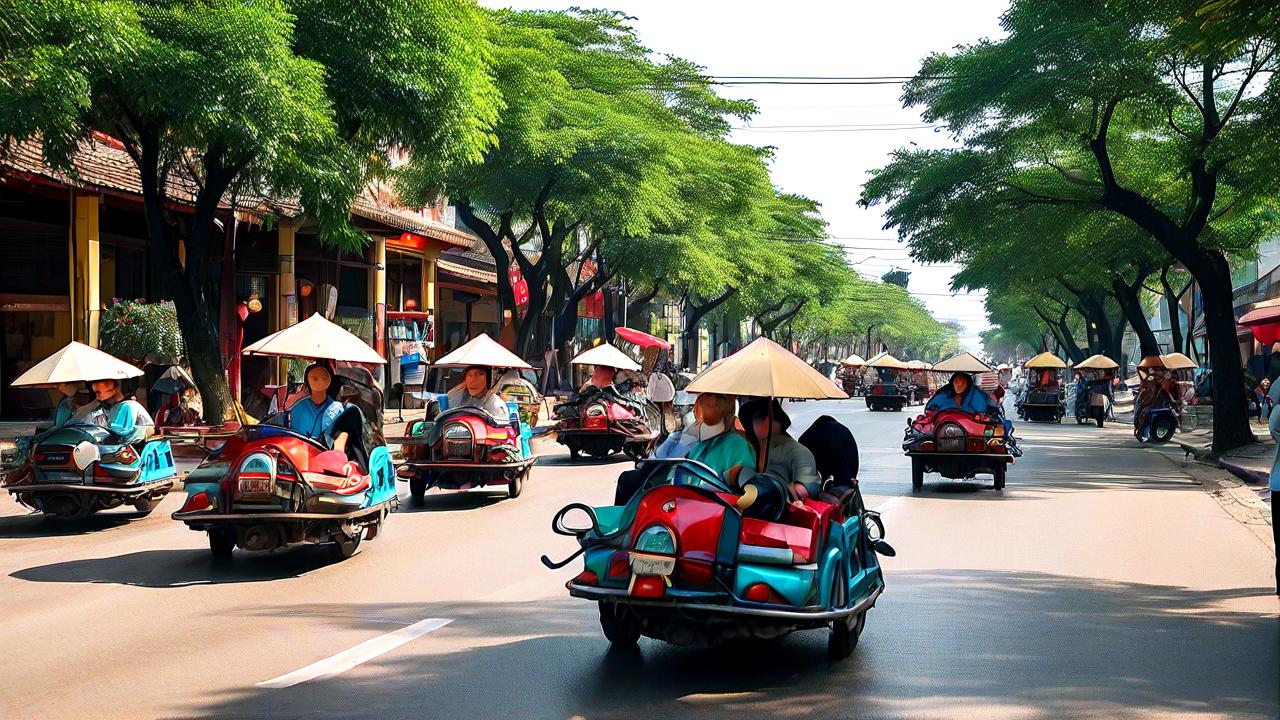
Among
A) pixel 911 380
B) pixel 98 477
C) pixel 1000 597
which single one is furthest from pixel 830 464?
pixel 911 380

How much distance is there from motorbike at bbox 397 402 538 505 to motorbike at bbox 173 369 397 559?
3.87m

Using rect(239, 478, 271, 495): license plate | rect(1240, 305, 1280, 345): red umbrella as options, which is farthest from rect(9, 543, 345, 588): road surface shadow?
rect(1240, 305, 1280, 345): red umbrella

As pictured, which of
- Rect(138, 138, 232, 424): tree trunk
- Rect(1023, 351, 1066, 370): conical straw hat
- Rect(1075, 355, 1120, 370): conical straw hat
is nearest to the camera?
Rect(138, 138, 232, 424): tree trunk

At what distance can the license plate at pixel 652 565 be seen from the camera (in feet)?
21.0

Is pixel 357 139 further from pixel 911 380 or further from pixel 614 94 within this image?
pixel 911 380

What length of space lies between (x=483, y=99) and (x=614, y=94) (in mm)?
13854

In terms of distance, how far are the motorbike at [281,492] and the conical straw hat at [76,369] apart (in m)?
2.63

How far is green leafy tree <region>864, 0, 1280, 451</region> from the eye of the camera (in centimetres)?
2131

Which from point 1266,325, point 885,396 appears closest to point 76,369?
point 1266,325

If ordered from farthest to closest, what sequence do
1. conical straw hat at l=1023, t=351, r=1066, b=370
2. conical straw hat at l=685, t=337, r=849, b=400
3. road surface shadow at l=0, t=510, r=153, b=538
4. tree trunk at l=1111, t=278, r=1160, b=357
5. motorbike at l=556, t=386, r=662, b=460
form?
1. tree trunk at l=1111, t=278, r=1160, b=357
2. conical straw hat at l=1023, t=351, r=1066, b=370
3. motorbike at l=556, t=386, r=662, b=460
4. road surface shadow at l=0, t=510, r=153, b=538
5. conical straw hat at l=685, t=337, r=849, b=400

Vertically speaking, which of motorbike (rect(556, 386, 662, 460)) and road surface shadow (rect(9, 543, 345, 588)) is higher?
motorbike (rect(556, 386, 662, 460))

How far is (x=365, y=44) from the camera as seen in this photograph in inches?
711

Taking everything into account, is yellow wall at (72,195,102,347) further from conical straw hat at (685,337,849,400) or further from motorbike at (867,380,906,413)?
motorbike at (867,380,906,413)

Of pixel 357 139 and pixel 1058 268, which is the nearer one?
pixel 357 139
